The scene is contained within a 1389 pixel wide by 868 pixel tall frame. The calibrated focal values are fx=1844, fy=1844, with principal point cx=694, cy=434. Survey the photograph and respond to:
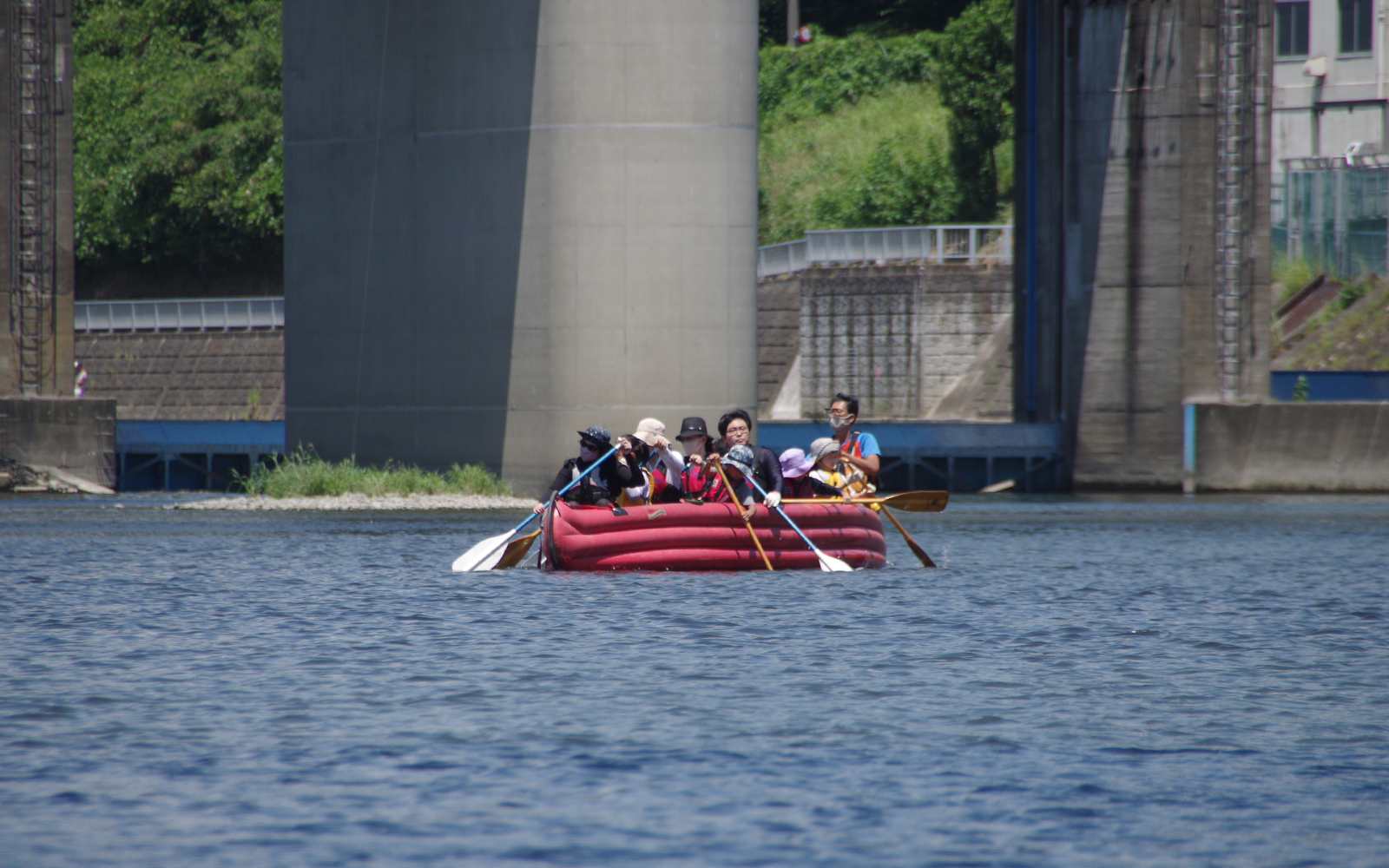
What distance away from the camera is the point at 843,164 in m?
57.5

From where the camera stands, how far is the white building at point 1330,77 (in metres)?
50.1

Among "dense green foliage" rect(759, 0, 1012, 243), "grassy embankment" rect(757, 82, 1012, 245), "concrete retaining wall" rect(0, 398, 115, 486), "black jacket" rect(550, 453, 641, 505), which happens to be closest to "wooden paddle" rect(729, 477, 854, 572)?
"black jacket" rect(550, 453, 641, 505)

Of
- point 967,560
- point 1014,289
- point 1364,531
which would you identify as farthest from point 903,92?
point 967,560

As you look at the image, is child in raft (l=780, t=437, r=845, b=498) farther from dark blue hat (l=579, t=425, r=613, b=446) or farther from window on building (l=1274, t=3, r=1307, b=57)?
window on building (l=1274, t=3, r=1307, b=57)

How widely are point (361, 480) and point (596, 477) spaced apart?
14.0m

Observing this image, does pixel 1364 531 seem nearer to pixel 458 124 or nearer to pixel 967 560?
pixel 967 560

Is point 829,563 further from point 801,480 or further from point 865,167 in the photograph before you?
point 865,167

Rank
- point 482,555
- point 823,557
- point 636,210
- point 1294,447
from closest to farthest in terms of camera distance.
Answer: point 823,557
point 482,555
point 636,210
point 1294,447

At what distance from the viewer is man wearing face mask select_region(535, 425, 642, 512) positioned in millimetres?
18562

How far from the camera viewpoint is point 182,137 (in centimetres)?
6291

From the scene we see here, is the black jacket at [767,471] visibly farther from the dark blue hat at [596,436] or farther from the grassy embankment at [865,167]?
the grassy embankment at [865,167]

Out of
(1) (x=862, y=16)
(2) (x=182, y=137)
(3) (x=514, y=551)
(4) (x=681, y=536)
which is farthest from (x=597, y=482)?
(1) (x=862, y=16)

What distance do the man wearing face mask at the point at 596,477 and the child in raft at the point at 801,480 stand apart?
1965mm

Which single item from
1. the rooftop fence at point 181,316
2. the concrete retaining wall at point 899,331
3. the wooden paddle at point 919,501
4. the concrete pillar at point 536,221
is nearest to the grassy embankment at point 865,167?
the concrete retaining wall at point 899,331
